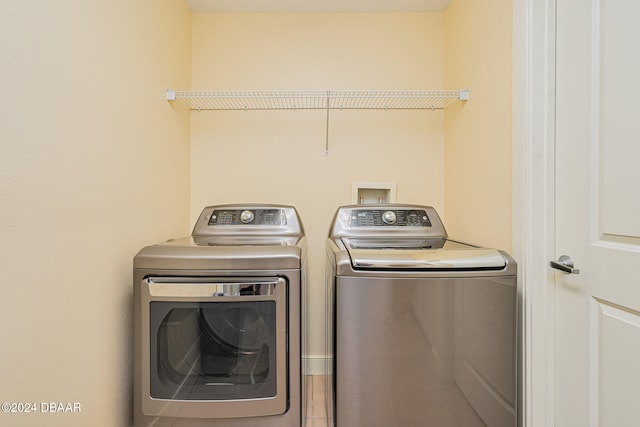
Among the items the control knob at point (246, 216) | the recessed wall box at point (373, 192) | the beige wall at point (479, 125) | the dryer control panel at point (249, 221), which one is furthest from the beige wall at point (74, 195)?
the beige wall at point (479, 125)

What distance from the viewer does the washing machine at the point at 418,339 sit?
3.30ft

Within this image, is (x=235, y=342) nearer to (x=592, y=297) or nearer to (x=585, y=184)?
(x=592, y=297)

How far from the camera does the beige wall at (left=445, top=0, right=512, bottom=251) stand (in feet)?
4.01

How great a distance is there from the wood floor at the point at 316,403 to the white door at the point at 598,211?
1015mm

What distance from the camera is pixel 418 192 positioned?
76.0 inches

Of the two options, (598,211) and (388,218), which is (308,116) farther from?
(598,211)

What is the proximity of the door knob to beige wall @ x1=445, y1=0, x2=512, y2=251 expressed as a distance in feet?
0.65

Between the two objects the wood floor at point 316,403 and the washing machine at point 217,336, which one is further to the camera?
the wood floor at point 316,403

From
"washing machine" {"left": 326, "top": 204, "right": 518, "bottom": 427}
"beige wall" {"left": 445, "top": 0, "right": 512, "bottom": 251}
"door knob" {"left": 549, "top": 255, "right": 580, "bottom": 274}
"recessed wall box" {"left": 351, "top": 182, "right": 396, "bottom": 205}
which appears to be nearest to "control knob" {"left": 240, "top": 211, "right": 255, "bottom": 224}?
"recessed wall box" {"left": 351, "top": 182, "right": 396, "bottom": 205}

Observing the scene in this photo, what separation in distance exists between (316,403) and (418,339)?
0.94 m

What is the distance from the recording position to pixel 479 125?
144 cm

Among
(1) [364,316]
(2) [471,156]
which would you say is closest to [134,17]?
(1) [364,316]

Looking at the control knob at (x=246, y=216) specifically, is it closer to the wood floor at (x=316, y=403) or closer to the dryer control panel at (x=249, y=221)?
the dryer control panel at (x=249, y=221)

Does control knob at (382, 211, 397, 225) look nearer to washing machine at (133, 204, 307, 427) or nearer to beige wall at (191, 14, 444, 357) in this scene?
beige wall at (191, 14, 444, 357)
